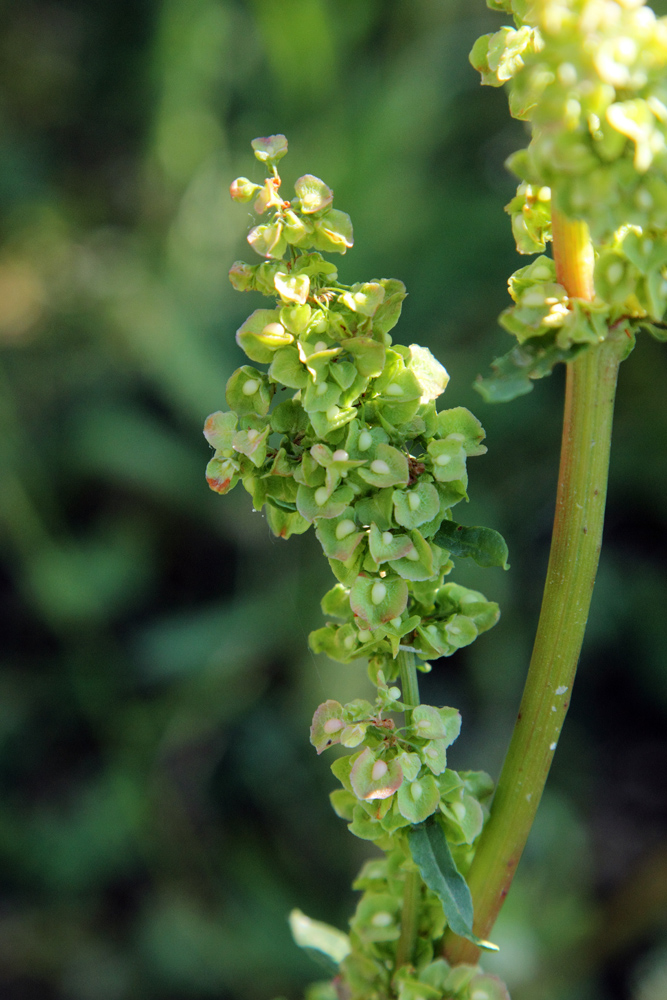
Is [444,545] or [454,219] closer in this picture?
[444,545]

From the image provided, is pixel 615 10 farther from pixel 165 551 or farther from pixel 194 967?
pixel 165 551

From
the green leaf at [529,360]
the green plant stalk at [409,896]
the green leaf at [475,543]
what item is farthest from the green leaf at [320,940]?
the green leaf at [529,360]

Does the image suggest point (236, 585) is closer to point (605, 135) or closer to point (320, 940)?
point (320, 940)

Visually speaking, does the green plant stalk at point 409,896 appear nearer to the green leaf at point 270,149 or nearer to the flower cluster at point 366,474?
the flower cluster at point 366,474

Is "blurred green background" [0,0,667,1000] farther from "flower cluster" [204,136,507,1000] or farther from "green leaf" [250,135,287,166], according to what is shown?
"green leaf" [250,135,287,166]

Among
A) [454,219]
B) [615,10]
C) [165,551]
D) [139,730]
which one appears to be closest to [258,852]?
[139,730]

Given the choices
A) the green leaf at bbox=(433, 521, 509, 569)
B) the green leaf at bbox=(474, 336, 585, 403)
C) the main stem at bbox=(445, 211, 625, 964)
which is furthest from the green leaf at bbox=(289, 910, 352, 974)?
the green leaf at bbox=(474, 336, 585, 403)
